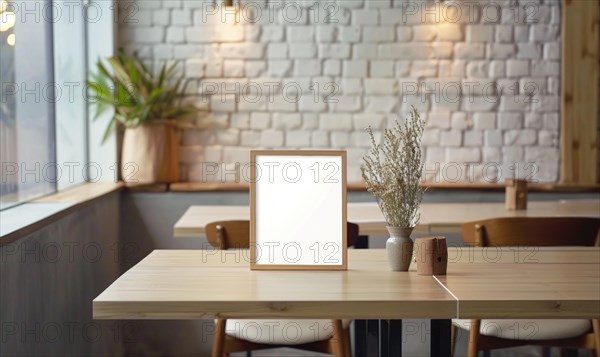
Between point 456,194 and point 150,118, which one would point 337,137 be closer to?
point 456,194

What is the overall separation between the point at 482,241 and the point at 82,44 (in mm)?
2761

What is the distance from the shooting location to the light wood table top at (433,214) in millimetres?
3783

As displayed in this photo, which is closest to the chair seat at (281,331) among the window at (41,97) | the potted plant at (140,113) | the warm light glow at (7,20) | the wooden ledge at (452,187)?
the window at (41,97)

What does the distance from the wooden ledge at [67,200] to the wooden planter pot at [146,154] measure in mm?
110

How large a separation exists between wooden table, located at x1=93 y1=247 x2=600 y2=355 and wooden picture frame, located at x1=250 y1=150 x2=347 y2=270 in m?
0.06

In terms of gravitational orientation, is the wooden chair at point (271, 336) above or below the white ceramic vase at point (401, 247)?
below

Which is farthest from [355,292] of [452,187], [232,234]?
[452,187]

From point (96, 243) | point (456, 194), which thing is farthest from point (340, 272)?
point (456, 194)

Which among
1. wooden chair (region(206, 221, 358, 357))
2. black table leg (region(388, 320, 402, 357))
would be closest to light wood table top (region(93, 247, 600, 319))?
black table leg (region(388, 320, 402, 357))

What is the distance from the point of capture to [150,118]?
514 cm

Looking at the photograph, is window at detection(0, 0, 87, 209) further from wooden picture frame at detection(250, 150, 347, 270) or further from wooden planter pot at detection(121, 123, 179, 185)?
wooden picture frame at detection(250, 150, 347, 270)

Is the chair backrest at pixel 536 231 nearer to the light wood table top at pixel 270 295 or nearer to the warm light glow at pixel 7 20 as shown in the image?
the light wood table top at pixel 270 295

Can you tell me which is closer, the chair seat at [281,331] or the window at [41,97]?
the chair seat at [281,331]

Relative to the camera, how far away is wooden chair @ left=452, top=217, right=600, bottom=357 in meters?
3.28
